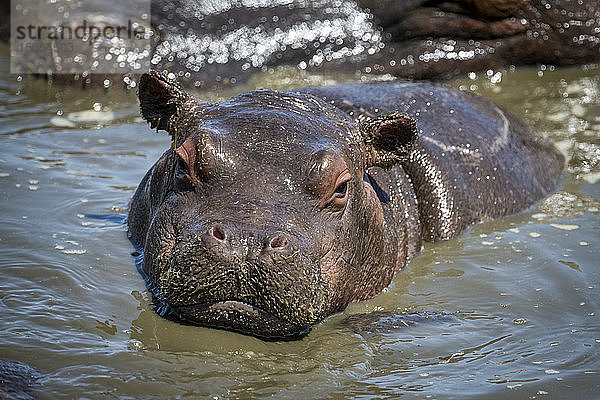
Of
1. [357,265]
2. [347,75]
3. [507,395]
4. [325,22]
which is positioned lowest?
[507,395]

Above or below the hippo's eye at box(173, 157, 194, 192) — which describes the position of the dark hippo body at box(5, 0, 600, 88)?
above

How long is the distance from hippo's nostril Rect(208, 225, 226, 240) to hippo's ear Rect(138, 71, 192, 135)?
1700mm

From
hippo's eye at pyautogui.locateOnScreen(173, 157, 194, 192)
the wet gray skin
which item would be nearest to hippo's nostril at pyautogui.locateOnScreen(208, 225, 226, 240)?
hippo's eye at pyautogui.locateOnScreen(173, 157, 194, 192)

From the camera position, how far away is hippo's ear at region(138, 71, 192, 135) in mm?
6801

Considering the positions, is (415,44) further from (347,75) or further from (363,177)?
(363,177)

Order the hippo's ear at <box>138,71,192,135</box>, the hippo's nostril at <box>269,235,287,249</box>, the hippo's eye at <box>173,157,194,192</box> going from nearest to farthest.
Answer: the hippo's nostril at <box>269,235,287,249</box>, the hippo's eye at <box>173,157,194,192</box>, the hippo's ear at <box>138,71,192,135</box>

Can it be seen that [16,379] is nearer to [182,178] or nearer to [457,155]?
[182,178]

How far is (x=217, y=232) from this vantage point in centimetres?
533

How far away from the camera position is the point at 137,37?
41.8 ft

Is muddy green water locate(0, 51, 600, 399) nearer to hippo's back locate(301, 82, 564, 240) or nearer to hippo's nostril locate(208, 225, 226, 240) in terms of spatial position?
hippo's back locate(301, 82, 564, 240)

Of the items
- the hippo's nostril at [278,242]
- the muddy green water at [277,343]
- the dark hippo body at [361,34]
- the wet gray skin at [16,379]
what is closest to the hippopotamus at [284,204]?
the hippo's nostril at [278,242]

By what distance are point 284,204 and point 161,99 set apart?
5.91 ft

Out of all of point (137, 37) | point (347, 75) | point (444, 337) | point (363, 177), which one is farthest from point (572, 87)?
point (444, 337)

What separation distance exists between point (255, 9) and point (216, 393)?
953cm
